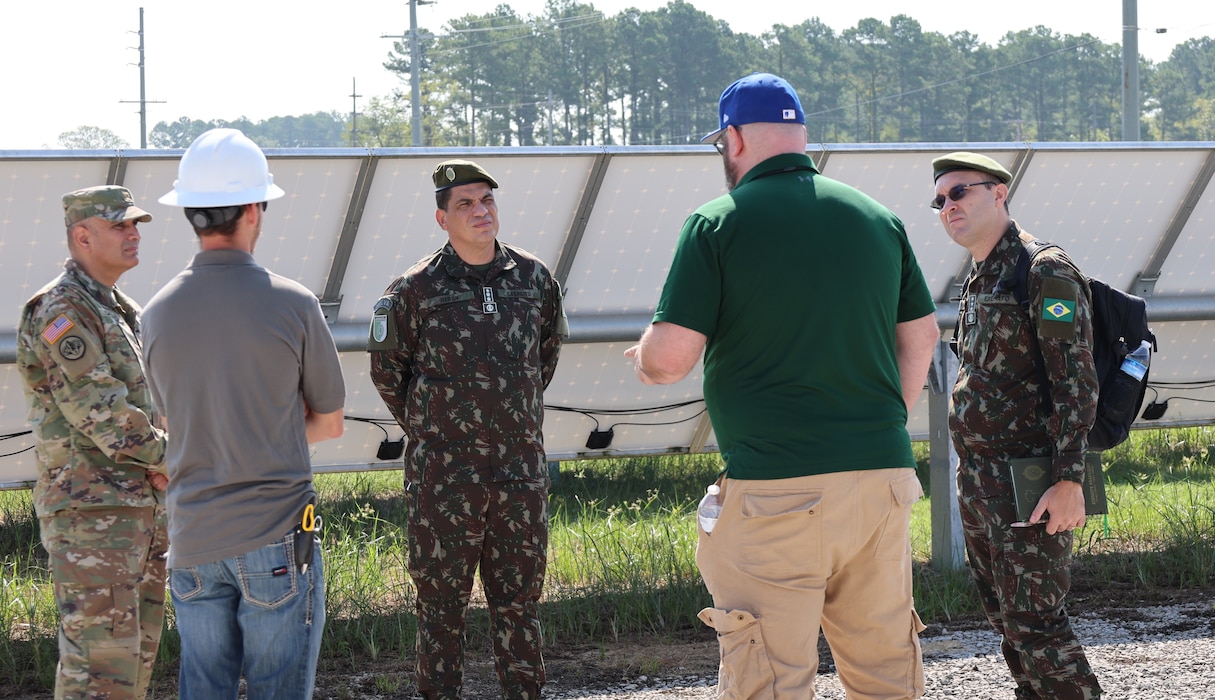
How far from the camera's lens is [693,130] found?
100m

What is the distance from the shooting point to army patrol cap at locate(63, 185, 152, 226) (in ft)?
13.4

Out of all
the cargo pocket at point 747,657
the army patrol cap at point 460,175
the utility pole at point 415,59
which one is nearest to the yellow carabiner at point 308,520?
the cargo pocket at point 747,657

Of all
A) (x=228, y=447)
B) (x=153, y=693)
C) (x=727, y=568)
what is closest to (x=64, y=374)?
(x=228, y=447)

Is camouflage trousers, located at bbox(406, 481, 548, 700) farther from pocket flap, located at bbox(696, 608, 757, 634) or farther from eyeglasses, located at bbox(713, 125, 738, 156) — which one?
eyeglasses, located at bbox(713, 125, 738, 156)

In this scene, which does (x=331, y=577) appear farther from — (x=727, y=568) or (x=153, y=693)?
(x=727, y=568)

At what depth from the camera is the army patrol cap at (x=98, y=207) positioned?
4074 millimetres

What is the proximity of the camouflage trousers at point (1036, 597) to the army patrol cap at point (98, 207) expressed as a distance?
2.85 metres

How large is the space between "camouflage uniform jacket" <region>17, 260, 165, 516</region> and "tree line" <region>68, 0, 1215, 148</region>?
9388cm

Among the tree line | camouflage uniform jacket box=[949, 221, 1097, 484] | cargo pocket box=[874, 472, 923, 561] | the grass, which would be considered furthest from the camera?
the tree line

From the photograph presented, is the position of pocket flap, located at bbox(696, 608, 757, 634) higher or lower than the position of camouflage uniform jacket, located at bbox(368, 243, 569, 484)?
lower

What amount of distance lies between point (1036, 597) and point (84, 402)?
116 inches

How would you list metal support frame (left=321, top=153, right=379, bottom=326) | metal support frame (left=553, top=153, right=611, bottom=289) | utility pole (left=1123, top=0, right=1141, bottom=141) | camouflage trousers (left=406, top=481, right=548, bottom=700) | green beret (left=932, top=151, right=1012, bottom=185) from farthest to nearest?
utility pole (left=1123, top=0, right=1141, bottom=141) → metal support frame (left=553, top=153, right=611, bottom=289) → metal support frame (left=321, top=153, right=379, bottom=326) → camouflage trousers (left=406, top=481, right=548, bottom=700) → green beret (left=932, top=151, right=1012, bottom=185)

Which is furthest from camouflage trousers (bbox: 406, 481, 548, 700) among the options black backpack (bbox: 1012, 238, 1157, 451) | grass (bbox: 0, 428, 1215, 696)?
black backpack (bbox: 1012, 238, 1157, 451)

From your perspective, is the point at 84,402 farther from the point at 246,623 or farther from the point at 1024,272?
the point at 1024,272
